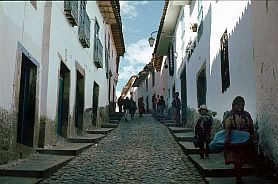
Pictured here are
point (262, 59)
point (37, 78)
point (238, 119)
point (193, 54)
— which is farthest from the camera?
point (193, 54)

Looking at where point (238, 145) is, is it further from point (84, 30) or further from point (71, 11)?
point (84, 30)

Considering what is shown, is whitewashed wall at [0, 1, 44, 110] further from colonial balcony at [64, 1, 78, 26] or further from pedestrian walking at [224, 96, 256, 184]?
pedestrian walking at [224, 96, 256, 184]

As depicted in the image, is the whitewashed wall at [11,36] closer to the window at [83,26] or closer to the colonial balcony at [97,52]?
the window at [83,26]

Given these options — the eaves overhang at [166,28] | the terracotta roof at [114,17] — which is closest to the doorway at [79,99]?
the terracotta roof at [114,17]

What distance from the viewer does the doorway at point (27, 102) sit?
24.3 feet

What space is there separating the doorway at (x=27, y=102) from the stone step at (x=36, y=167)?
56 cm

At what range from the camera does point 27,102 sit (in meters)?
7.52

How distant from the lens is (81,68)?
1197 centimetres

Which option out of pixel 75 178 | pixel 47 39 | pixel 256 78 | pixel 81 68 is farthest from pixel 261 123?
pixel 81 68

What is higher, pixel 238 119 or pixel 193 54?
pixel 193 54

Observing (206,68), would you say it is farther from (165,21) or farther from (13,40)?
(165,21)

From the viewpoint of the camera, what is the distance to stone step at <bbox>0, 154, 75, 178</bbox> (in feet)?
18.1

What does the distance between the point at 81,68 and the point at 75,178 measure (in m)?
6.53

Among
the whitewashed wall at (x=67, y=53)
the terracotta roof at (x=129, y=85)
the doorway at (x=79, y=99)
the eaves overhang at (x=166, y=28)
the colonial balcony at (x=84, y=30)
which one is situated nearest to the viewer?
the whitewashed wall at (x=67, y=53)
